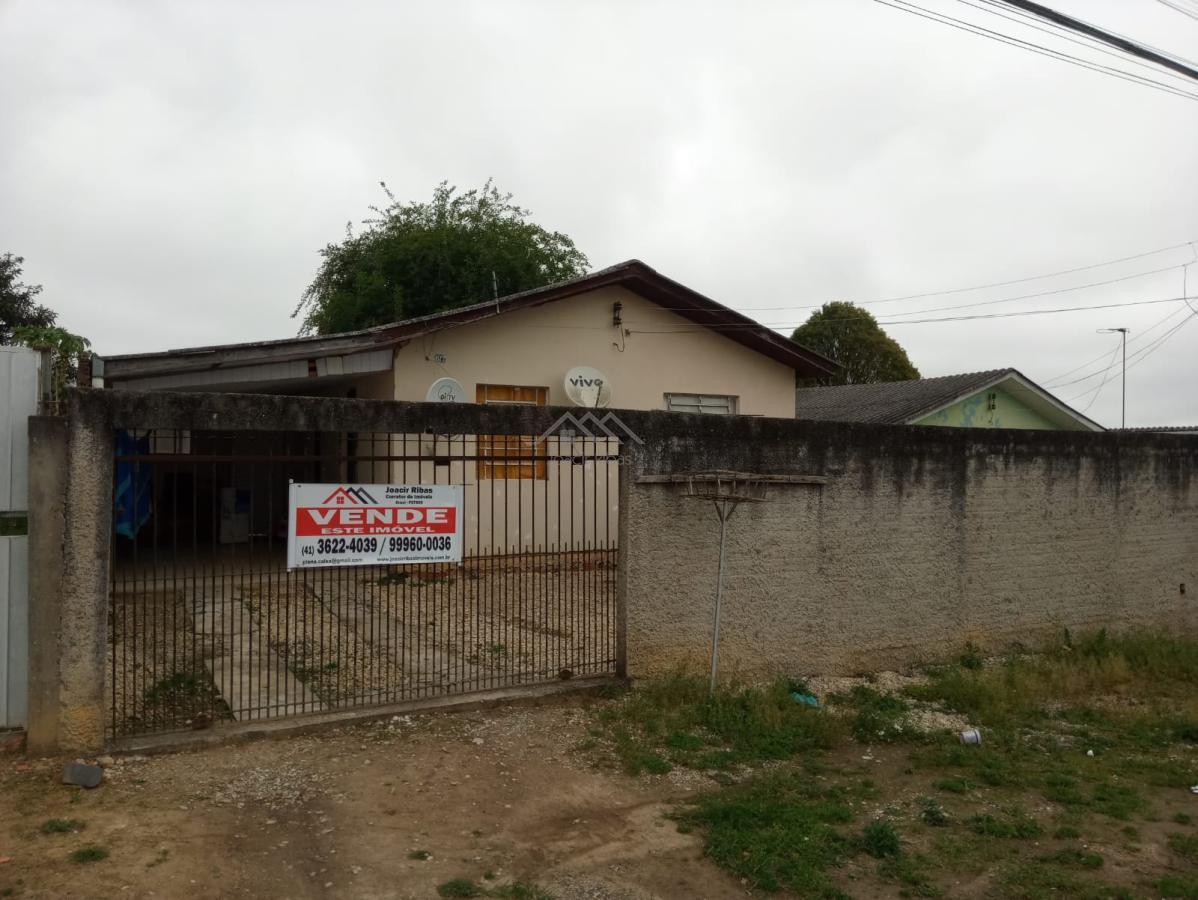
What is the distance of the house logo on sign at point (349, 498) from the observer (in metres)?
5.85

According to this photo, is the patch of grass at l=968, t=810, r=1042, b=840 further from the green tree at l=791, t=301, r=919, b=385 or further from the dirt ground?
the green tree at l=791, t=301, r=919, b=385

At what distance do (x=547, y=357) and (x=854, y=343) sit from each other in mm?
22557

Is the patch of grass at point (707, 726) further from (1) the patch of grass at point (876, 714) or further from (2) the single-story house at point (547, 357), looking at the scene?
(2) the single-story house at point (547, 357)

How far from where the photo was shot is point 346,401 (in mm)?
5727

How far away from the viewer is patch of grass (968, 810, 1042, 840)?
4684 millimetres

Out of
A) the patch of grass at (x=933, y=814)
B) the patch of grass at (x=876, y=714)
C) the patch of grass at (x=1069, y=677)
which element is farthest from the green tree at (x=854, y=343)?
the patch of grass at (x=933, y=814)

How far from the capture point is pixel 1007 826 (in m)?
4.76

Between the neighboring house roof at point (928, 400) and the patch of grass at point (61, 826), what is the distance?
1473cm

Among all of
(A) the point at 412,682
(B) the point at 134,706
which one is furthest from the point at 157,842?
(A) the point at 412,682

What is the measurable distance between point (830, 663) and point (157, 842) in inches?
212

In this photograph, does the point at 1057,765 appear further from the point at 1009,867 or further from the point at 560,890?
the point at 560,890

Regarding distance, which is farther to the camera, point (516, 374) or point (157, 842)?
point (516, 374)

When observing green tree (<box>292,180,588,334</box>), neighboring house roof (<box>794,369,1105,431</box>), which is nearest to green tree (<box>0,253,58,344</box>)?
green tree (<box>292,180,588,334</box>)

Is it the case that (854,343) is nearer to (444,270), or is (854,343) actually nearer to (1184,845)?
(444,270)
